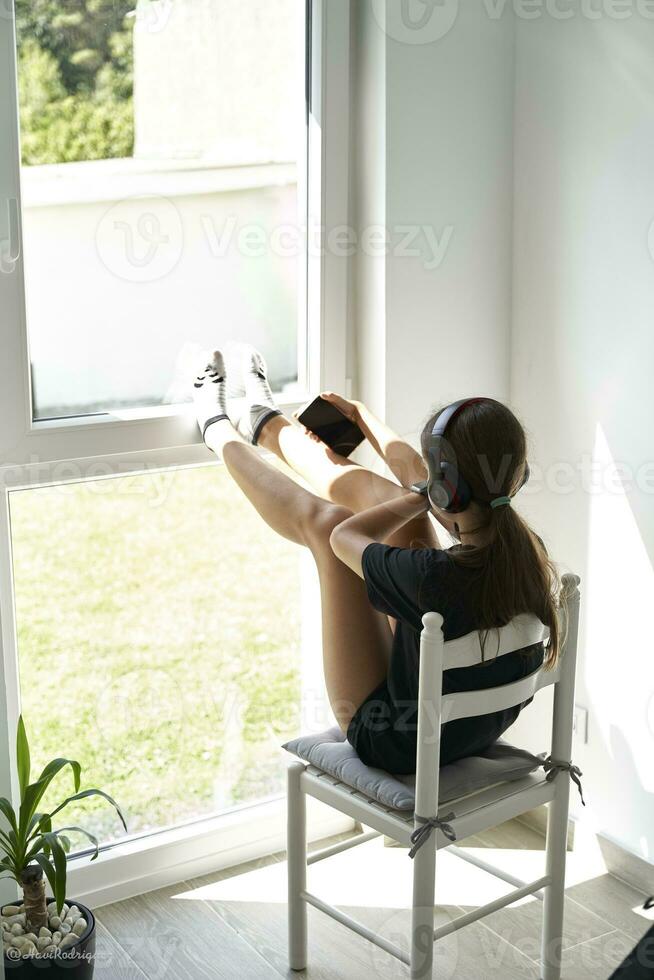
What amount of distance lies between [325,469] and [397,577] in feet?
1.65

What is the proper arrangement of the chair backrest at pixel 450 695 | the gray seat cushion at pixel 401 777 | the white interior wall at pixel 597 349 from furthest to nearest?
the white interior wall at pixel 597 349 → the gray seat cushion at pixel 401 777 → the chair backrest at pixel 450 695

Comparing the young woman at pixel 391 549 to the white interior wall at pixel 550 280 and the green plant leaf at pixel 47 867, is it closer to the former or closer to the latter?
the white interior wall at pixel 550 280

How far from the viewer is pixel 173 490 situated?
241 centimetres

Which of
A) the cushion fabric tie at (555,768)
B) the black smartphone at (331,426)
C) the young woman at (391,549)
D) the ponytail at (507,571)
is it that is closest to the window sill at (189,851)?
the young woman at (391,549)

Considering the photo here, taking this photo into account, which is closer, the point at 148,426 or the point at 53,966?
the point at 53,966

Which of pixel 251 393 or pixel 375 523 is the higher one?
pixel 251 393

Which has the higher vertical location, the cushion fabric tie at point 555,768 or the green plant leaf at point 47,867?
the cushion fabric tie at point 555,768

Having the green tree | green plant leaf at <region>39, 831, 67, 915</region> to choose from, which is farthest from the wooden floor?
the green tree

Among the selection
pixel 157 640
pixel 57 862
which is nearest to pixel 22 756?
pixel 57 862

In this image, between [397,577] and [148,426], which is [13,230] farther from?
[397,577]

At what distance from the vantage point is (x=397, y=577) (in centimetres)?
183

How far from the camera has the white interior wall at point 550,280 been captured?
2.32 m

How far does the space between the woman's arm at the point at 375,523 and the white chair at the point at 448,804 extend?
0.85ft

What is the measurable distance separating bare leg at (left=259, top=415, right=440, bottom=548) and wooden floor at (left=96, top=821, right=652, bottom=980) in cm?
81
